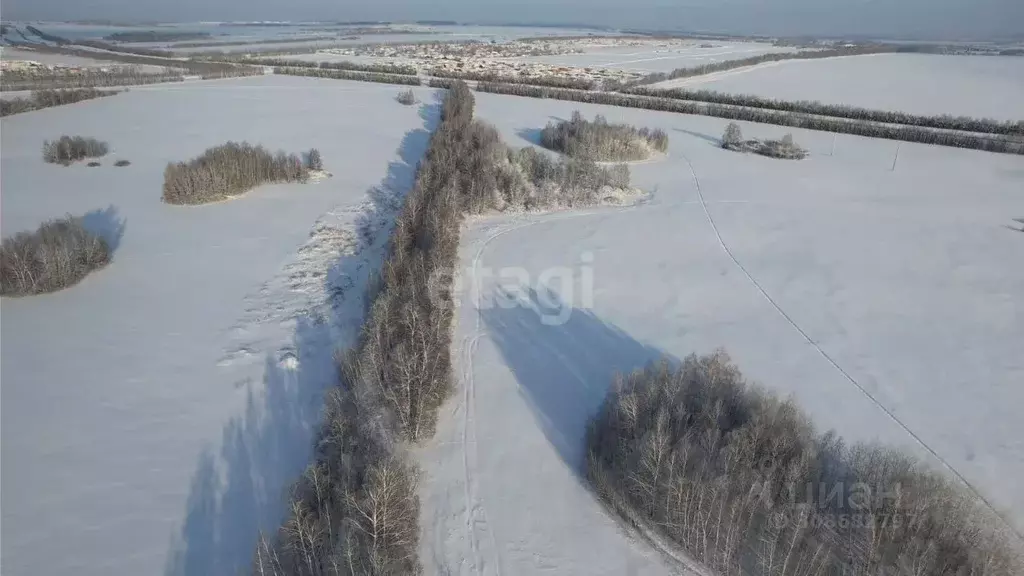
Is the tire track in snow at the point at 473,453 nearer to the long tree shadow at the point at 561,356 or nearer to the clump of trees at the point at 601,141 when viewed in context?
the long tree shadow at the point at 561,356

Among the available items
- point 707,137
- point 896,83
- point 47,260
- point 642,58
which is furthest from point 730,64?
point 47,260

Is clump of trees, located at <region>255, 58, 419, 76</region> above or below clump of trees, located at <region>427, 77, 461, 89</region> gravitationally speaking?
above

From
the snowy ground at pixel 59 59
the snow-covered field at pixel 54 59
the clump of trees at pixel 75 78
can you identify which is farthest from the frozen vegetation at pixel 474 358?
the snow-covered field at pixel 54 59

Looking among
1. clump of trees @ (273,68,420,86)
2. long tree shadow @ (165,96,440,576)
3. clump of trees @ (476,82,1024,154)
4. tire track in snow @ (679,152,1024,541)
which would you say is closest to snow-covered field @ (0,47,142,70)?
clump of trees @ (273,68,420,86)

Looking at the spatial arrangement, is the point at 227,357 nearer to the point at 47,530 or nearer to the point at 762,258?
the point at 47,530

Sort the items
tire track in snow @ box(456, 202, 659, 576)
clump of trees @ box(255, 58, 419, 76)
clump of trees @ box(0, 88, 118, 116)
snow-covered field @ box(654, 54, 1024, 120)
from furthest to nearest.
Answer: clump of trees @ box(255, 58, 419, 76) → snow-covered field @ box(654, 54, 1024, 120) → clump of trees @ box(0, 88, 118, 116) → tire track in snow @ box(456, 202, 659, 576)

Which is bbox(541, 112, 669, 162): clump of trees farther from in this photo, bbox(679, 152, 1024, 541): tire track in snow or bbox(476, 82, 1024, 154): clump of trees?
bbox(476, 82, 1024, 154): clump of trees

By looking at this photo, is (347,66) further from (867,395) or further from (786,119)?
(867,395)

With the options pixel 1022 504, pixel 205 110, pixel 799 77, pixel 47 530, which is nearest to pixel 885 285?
pixel 1022 504

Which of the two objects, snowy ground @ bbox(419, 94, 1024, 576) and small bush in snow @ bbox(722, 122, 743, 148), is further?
small bush in snow @ bbox(722, 122, 743, 148)
